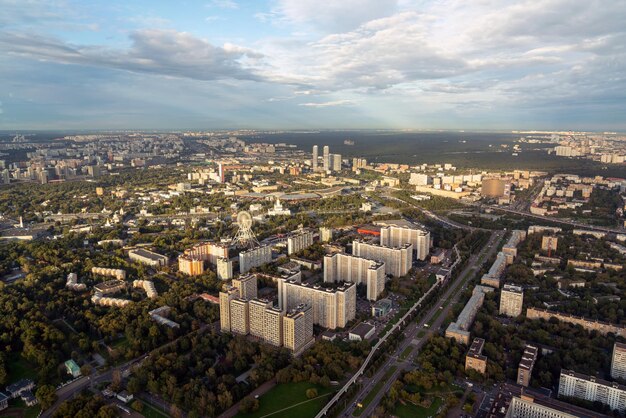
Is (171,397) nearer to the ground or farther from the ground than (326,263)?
nearer to the ground

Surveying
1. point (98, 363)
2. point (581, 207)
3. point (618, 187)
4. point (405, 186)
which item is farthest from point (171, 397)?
point (618, 187)

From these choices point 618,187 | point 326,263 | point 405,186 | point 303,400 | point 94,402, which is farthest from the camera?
point 405,186

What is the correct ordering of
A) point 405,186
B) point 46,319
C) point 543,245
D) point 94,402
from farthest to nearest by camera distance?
point 405,186 → point 543,245 → point 46,319 → point 94,402

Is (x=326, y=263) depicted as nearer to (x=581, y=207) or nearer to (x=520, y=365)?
(x=520, y=365)

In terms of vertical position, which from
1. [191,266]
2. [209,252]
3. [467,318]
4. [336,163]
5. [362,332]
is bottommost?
[362,332]

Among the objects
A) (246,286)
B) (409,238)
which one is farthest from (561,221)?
(246,286)

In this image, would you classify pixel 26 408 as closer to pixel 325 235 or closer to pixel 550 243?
pixel 325 235

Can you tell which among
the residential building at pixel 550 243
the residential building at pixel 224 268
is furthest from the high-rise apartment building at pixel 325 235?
the residential building at pixel 550 243
